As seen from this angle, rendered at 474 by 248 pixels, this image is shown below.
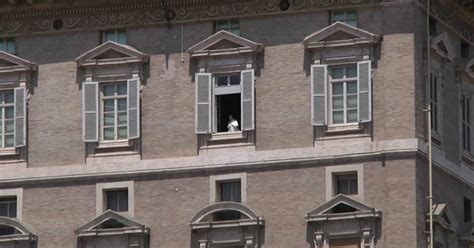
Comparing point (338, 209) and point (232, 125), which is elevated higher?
point (232, 125)

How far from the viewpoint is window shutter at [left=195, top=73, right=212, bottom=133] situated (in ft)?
261

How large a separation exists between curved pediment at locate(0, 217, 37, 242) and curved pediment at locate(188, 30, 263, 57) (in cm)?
789

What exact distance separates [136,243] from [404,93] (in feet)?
32.4

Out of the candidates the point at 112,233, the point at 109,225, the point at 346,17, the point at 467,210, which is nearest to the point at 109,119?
the point at 109,225

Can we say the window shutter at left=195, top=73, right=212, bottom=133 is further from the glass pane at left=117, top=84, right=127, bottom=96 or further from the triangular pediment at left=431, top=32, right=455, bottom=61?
the triangular pediment at left=431, top=32, right=455, bottom=61

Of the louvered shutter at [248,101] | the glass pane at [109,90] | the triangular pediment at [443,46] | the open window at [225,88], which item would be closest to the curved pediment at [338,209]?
the open window at [225,88]

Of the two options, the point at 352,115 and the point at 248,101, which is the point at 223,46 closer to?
the point at 248,101

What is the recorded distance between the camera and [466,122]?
82.9 m

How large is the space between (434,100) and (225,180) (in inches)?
287

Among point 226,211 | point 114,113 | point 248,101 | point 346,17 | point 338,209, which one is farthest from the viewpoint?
point 114,113

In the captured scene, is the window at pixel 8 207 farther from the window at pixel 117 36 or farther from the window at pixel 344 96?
the window at pixel 344 96

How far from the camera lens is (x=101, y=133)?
80.8 meters

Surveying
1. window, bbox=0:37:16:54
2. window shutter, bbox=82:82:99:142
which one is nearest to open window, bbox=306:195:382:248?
window shutter, bbox=82:82:99:142

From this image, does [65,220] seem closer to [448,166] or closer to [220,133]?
[220,133]
